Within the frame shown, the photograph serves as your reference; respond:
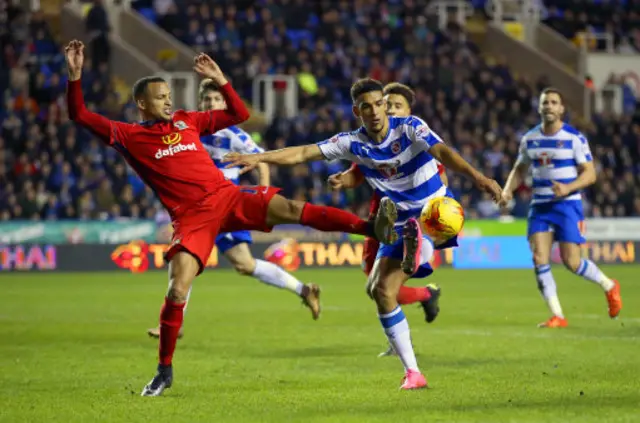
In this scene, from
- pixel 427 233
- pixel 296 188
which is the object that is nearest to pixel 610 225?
pixel 296 188

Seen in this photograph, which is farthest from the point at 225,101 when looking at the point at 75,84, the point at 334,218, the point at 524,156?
the point at 524,156

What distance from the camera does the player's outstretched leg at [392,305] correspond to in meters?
8.91

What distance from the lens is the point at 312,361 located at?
10703mm

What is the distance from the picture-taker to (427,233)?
29.6 feet

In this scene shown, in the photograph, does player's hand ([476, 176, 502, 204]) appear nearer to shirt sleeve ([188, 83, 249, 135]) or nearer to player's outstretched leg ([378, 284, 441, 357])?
shirt sleeve ([188, 83, 249, 135])

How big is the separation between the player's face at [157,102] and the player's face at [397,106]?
2318mm

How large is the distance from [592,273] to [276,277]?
3392 millimetres

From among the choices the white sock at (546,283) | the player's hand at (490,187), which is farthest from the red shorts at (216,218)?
the white sock at (546,283)

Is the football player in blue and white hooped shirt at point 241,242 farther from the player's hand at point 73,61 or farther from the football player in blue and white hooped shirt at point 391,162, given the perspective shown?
the player's hand at point 73,61

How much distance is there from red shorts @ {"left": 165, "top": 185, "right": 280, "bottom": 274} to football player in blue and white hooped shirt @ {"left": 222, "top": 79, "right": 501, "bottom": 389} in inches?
9.9

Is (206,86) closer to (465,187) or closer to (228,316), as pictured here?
(228,316)

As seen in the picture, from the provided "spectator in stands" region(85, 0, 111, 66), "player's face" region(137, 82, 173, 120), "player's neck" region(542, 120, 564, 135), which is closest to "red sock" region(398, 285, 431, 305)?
"player's face" region(137, 82, 173, 120)

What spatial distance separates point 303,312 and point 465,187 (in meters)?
13.1

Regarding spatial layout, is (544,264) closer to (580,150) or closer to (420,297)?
(580,150)
